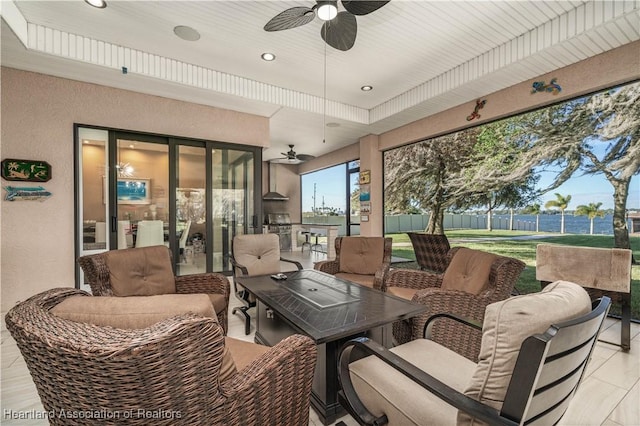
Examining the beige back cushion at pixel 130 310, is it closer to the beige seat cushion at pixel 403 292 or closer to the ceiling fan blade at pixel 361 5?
the beige seat cushion at pixel 403 292

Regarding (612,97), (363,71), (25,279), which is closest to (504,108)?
(612,97)

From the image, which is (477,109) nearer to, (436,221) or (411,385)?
(436,221)

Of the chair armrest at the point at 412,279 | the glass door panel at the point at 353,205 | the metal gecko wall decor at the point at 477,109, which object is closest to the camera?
the chair armrest at the point at 412,279

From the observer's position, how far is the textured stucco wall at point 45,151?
10.8ft

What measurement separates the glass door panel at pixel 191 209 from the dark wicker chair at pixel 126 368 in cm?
386

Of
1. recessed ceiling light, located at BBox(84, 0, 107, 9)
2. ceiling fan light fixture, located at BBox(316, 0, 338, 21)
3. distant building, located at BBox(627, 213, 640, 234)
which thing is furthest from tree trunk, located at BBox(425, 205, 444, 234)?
recessed ceiling light, located at BBox(84, 0, 107, 9)

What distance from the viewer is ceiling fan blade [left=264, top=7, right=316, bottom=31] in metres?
2.37

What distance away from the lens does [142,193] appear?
173 inches

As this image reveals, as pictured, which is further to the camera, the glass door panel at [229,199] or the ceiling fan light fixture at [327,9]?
the glass door panel at [229,199]

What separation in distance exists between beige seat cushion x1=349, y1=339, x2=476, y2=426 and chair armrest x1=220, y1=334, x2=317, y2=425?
0.29m

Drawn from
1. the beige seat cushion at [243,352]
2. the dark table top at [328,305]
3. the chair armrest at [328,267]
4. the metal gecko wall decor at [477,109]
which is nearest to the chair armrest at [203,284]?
the dark table top at [328,305]

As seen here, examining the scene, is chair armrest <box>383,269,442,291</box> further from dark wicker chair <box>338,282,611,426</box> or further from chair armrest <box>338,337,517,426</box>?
dark wicker chair <box>338,282,611,426</box>

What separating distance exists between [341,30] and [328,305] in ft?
8.08

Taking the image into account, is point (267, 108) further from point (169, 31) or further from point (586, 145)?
point (586, 145)
